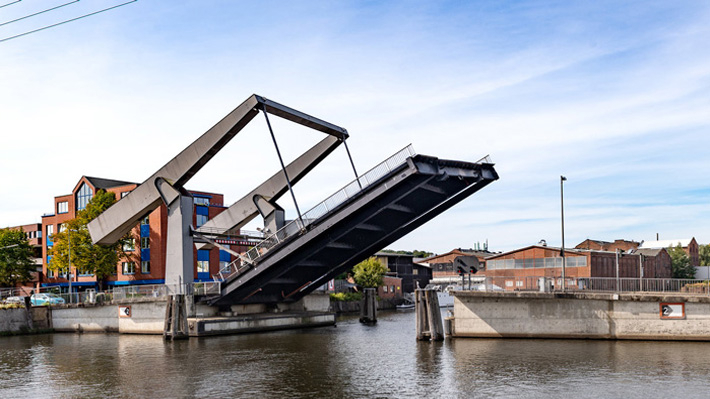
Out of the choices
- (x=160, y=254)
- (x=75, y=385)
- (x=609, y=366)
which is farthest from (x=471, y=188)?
(x=160, y=254)

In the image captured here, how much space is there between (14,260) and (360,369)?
51994 mm

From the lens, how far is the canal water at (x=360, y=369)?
68.3 ft

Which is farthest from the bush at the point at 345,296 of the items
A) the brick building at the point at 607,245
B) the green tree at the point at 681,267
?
the green tree at the point at 681,267

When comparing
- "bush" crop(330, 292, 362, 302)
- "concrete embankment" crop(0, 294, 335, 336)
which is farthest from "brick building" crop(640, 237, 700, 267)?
"concrete embankment" crop(0, 294, 335, 336)

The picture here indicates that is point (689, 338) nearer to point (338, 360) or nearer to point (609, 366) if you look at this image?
point (609, 366)

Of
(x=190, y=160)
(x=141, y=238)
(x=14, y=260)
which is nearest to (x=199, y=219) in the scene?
(x=141, y=238)

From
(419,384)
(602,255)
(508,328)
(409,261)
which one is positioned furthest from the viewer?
(409,261)

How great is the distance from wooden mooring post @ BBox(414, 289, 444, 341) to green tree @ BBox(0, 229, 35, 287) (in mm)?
47759

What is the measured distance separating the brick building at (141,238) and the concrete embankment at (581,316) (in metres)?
34.7

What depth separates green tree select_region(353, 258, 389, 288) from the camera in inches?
2936

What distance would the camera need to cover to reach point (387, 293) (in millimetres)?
79188

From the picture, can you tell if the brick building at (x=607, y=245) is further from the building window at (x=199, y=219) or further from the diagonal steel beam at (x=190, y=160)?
the diagonal steel beam at (x=190, y=160)

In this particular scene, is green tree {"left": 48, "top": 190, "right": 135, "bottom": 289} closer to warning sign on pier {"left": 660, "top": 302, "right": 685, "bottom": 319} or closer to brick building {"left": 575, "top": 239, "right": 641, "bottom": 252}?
warning sign on pier {"left": 660, "top": 302, "right": 685, "bottom": 319}

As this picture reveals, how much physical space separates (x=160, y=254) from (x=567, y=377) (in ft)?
147
